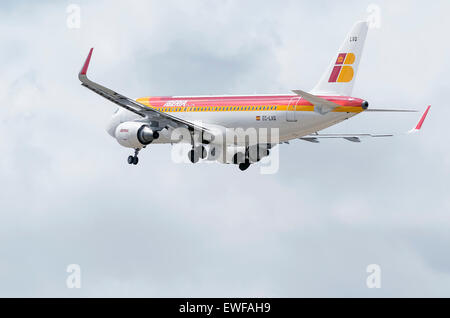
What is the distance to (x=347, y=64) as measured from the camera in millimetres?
66625

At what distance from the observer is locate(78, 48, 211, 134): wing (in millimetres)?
65250

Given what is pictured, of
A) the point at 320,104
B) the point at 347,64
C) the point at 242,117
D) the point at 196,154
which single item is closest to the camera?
the point at 320,104

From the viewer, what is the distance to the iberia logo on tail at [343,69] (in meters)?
66.4

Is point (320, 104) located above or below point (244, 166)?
above

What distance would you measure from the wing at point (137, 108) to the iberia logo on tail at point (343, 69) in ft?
32.9

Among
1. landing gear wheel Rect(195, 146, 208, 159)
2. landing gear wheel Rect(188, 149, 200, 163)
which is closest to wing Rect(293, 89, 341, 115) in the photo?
landing gear wheel Rect(195, 146, 208, 159)

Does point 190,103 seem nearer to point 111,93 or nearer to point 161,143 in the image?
point 161,143

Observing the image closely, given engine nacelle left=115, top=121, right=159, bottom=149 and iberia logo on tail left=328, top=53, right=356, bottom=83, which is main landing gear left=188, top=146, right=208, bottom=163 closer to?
engine nacelle left=115, top=121, right=159, bottom=149

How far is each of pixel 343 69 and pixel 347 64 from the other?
0.43m

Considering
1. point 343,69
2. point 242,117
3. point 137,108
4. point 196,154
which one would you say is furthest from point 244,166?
point 343,69

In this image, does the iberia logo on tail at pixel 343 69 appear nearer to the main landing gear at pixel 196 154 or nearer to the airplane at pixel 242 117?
the airplane at pixel 242 117

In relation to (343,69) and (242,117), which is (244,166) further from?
(343,69)

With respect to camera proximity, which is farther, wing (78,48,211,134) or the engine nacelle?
the engine nacelle

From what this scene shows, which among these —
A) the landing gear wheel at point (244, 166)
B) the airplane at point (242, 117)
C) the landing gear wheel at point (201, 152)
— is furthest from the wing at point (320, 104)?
the landing gear wheel at point (244, 166)
